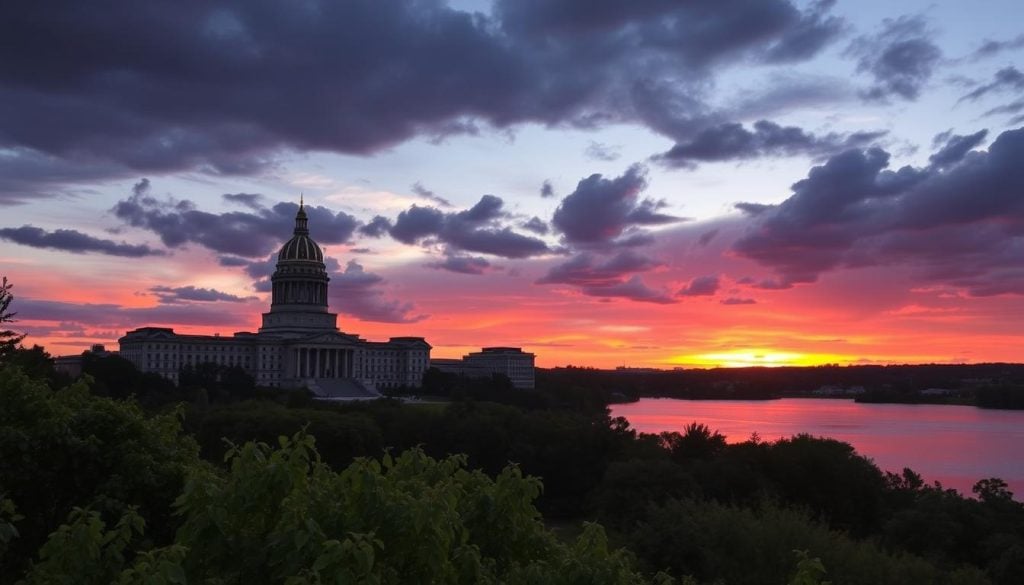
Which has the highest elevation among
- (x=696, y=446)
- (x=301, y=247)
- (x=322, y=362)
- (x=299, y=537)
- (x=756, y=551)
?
(x=301, y=247)

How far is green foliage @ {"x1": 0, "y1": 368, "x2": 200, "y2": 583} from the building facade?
368 feet

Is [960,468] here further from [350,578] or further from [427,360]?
[427,360]

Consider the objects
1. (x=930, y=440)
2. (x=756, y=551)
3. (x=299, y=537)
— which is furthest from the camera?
(x=930, y=440)

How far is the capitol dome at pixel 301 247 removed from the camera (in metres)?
150

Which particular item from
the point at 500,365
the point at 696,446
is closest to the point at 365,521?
the point at 696,446

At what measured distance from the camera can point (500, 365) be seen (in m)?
181

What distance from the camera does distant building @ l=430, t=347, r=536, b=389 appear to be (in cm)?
18012

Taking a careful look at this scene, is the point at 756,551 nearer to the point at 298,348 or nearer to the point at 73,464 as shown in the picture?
the point at 73,464

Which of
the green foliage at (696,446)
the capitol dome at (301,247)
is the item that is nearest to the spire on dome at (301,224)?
the capitol dome at (301,247)

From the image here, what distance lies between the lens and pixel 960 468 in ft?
222

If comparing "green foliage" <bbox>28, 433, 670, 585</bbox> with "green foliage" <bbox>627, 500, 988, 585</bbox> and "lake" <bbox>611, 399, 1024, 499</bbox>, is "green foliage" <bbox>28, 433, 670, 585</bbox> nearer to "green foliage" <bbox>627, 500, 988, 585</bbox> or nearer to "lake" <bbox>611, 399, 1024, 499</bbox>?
"green foliage" <bbox>627, 500, 988, 585</bbox>

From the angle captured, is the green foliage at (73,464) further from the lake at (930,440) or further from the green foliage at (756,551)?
the lake at (930,440)

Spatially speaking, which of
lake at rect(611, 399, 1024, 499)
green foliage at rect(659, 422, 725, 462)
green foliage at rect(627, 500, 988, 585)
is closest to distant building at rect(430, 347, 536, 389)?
lake at rect(611, 399, 1024, 499)

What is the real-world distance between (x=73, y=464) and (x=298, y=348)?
12820cm
